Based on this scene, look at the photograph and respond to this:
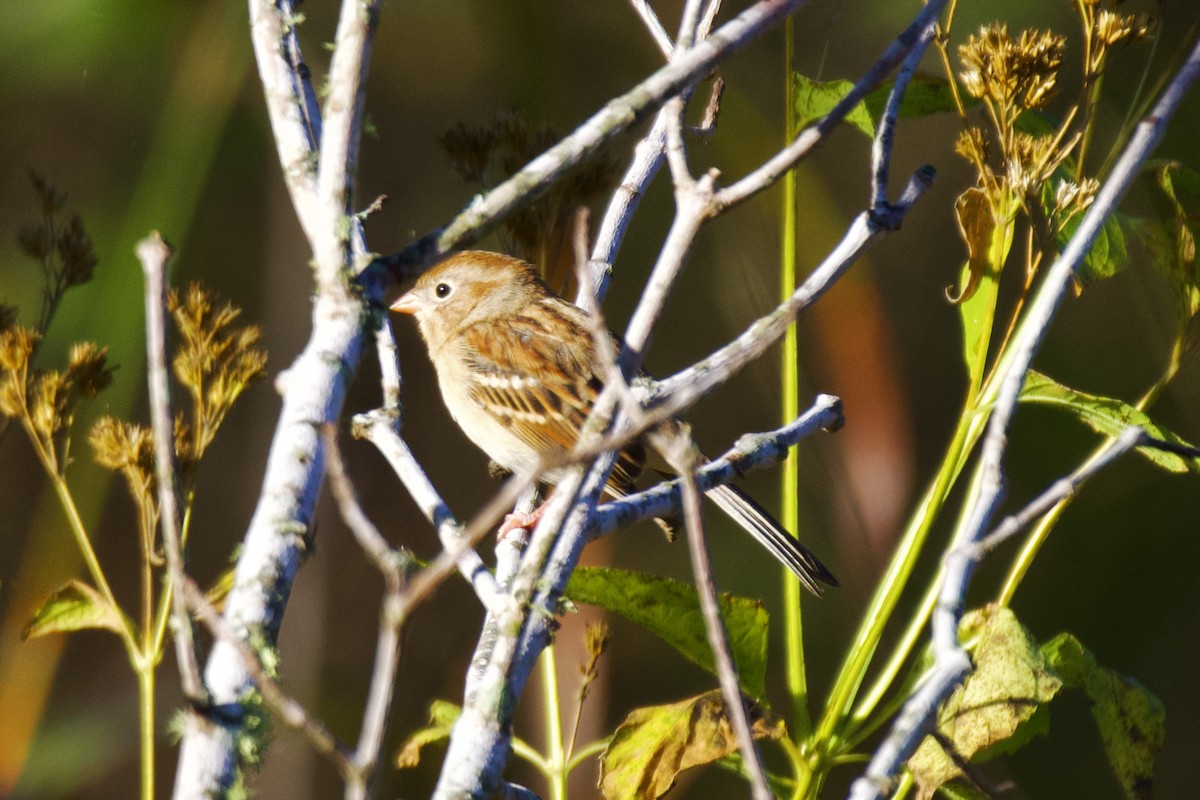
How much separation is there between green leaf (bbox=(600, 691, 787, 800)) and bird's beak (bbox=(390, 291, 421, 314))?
209cm

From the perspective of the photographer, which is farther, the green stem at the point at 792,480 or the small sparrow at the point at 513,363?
the small sparrow at the point at 513,363

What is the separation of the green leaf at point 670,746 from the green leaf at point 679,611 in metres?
0.07

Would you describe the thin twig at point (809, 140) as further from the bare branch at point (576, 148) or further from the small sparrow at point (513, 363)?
the small sparrow at point (513, 363)

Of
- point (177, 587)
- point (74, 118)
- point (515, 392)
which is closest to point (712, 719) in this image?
point (177, 587)

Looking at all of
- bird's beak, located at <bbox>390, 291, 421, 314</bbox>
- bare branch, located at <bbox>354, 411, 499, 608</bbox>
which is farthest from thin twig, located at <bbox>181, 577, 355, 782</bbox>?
bird's beak, located at <bbox>390, 291, 421, 314</bbox>

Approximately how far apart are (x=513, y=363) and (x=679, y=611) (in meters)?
1.56

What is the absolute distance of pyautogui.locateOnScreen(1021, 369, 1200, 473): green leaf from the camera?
5.96 ft

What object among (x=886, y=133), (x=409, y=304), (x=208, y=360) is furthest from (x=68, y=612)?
(x=409, y=304)

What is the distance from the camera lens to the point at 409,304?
147 inches

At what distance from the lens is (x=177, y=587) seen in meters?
0.95

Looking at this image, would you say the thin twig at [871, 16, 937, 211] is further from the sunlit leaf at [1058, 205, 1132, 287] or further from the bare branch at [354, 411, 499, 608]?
the bare branch at [354, 411, 499, 608]

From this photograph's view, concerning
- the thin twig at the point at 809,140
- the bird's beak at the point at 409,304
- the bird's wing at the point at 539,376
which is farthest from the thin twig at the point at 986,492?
the bird's beak at the point at 409,304

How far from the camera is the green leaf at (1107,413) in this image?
5.96 ft

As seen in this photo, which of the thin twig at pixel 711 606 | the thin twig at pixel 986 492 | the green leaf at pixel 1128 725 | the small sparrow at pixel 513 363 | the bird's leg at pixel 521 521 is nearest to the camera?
the thin twig at pixel 711 606
